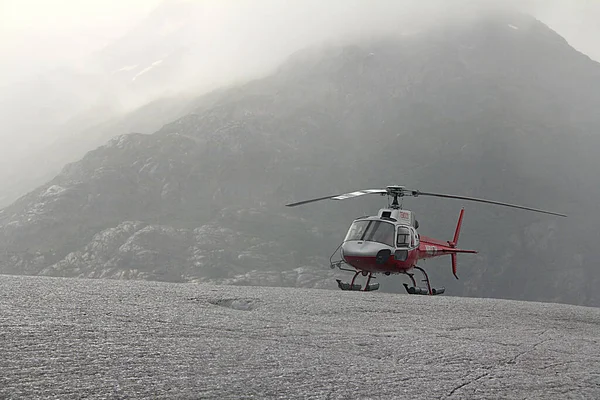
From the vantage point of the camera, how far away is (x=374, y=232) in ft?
78.7

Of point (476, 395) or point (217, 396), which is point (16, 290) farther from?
point (476, 395)

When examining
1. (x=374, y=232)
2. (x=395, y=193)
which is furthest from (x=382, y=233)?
(x=395, y=193)

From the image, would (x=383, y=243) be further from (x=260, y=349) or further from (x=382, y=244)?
(x=260, y=349)

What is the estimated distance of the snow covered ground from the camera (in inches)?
219

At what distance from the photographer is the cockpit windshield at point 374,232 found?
78.0 feet

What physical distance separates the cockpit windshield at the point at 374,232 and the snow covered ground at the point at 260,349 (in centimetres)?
1207

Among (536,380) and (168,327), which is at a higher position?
(168,327)

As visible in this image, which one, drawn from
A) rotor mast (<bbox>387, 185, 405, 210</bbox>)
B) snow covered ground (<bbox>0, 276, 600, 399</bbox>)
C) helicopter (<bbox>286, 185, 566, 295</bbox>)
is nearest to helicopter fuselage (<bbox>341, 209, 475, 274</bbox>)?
helicopter (<bbox>286, 185, 566, 295</bbox>)

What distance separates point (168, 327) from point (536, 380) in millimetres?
4560

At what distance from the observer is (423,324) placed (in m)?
10.1

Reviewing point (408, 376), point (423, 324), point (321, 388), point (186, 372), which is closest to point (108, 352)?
point (186, 372)

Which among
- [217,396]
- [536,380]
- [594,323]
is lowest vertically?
[594,323]

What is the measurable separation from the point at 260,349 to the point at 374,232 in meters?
17.3

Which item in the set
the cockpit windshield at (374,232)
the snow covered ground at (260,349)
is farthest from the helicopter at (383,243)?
the snow covered ground at (260,349)
